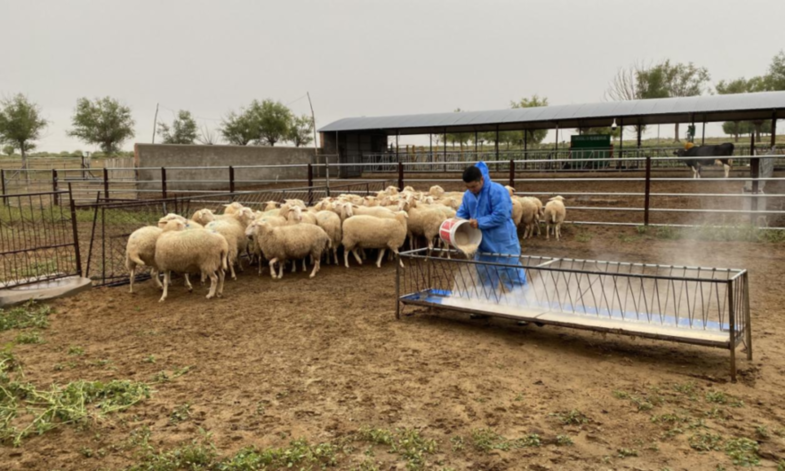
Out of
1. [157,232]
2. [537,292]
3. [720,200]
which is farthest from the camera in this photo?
[720,200]

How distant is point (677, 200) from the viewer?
15.1 metres

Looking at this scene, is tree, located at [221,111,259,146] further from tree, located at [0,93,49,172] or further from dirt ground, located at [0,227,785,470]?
dirt ground, located at [0,227,785,470]

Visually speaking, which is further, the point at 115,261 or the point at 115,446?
the point at 115,261

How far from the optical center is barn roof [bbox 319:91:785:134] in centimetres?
2150

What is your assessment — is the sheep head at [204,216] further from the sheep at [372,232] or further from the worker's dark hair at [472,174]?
the worker's dark hair at [472,174]

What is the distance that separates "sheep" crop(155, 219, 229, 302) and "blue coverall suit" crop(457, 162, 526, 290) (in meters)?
3.23

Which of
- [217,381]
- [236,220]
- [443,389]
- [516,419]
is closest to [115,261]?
[236,220]

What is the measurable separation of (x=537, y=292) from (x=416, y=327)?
156cm

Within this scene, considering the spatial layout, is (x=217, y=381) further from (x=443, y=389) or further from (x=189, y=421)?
(x=443, y=389)

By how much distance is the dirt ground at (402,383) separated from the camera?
3486 mm

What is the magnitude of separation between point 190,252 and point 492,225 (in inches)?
148

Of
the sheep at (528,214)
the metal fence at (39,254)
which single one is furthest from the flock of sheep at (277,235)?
the sheep at (528,214)

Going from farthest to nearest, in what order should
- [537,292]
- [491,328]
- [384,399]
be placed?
1. [537,292]
2. [491,328]
3. [384,399]

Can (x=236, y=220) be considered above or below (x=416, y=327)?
above
